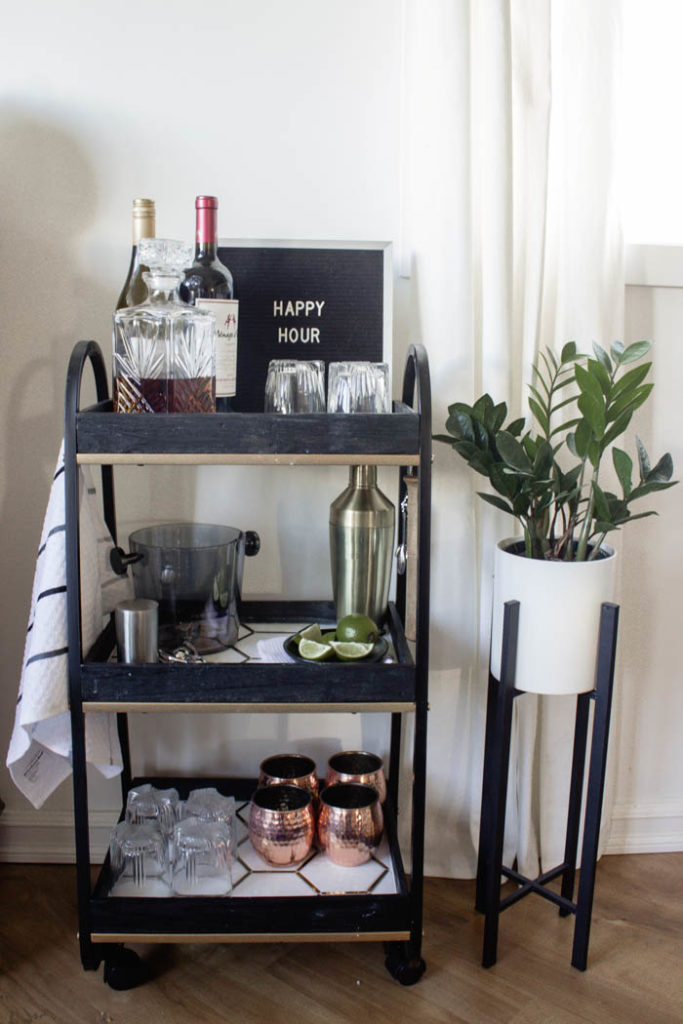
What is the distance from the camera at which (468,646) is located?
1733 mm

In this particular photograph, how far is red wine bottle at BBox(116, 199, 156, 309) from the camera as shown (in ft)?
4.60

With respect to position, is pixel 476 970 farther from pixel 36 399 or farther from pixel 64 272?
pixel 64 272

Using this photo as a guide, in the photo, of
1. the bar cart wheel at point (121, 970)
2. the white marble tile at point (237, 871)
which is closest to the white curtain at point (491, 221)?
the white marble tile at point (237, 871)

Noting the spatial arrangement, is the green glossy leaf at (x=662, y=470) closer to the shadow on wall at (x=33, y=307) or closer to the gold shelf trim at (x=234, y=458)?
the gold shelf trim at (x=234, y=458)

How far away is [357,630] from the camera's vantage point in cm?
148

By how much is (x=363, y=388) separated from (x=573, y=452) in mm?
351

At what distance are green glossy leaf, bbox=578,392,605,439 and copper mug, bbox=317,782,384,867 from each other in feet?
2.42

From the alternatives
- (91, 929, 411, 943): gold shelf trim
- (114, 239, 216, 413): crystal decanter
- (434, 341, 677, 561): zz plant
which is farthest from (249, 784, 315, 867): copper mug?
(114, 239, 216, 413): crystal decanter

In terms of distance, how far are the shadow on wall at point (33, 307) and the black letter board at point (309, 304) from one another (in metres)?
0.28

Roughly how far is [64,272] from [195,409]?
0.50m

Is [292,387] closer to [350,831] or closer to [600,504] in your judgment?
[600,504]

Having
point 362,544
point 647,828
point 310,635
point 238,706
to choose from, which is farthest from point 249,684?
point 647,828

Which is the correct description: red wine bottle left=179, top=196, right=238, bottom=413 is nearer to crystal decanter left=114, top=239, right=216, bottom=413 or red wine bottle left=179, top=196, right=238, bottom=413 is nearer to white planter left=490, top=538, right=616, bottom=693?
crystal decanter left=114, top=239, right=216, bottom=413

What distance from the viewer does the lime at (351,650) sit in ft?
4.74
